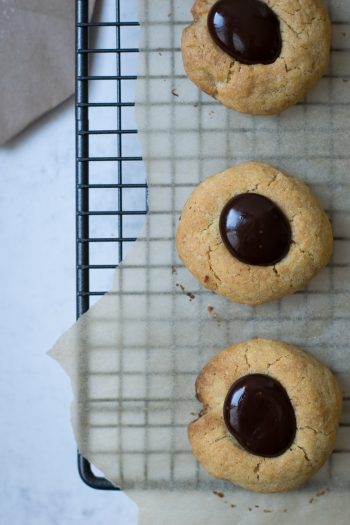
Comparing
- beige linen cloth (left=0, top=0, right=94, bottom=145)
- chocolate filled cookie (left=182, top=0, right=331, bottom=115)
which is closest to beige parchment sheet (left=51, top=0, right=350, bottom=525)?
chocolate filled cookie (left=182, top=0, right=331, bottom=115)

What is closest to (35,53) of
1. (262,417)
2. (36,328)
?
(36,328)

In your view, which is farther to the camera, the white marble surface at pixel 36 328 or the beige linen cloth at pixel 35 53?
the white marble surface at pixel 36 328

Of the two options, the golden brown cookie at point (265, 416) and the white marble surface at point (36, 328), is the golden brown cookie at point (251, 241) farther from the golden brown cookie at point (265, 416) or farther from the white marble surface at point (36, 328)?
A: the white marble surface at point (36, 328)

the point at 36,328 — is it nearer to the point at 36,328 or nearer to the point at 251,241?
the point at 36,328

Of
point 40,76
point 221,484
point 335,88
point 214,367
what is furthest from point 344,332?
point 40,76

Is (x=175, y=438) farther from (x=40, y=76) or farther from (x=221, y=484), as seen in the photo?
(x=40, y=76)

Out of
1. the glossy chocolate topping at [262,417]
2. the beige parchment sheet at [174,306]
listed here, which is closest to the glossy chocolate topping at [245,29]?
the beige parchment sheet at [174,306]

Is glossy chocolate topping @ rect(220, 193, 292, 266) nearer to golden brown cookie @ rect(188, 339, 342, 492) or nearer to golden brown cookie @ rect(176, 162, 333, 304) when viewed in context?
golden brown cookie @ rect(176, 162, 333, 304)
